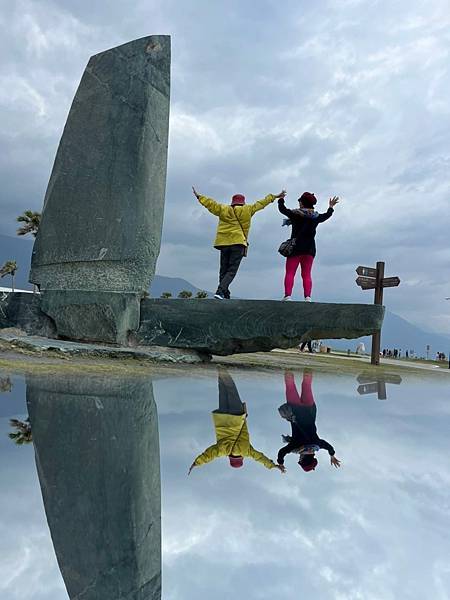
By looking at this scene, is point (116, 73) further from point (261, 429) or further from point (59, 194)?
point (261, 429)

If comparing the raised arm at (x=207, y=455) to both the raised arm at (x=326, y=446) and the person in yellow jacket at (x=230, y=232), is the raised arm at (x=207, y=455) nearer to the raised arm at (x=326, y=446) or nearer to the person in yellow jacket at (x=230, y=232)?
the raised arm at (x=326, y=446)

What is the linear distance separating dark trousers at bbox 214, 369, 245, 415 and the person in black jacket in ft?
6.62

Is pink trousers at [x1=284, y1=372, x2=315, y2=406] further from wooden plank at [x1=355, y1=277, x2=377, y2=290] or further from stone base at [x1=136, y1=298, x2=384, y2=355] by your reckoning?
wooden plank at [x1=355, y1=277, x2=377, y2=290]

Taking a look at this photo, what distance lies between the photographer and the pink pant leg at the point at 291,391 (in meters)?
4.41

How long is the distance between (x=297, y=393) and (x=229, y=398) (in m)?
0.99

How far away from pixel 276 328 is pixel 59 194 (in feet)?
11.9

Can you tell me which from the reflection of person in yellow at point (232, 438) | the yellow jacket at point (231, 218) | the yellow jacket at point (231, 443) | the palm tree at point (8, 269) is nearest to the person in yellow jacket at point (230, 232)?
the yellow jacket at point (231, 218)

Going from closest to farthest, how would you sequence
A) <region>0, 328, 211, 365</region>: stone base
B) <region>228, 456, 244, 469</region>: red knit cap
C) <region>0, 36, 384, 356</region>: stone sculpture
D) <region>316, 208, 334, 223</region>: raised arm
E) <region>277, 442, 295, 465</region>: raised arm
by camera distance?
1. <region>228, 456, 244, 469</region>: red knit cap
2. <region>277, 442, 295, 465</region>: raised arm
3. <region>0, 328, 211, 365</region>: stone base
4. <region>0, 36, 384, 356</region>: stone sculpture
5. <region>316, 208, 334, 223</region>: raised arm

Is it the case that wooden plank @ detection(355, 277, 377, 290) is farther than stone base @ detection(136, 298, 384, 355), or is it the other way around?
wooden plank @ detection(355, 277, 377, 290)

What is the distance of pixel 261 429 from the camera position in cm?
309

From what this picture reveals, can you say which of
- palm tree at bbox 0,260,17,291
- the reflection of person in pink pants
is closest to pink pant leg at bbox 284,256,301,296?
the reflection of person in pink pants

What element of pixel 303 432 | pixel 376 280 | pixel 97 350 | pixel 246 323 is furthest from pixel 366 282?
Result: pixel 303 432

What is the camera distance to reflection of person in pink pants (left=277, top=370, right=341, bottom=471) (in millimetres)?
2521

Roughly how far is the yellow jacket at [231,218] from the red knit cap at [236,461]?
514 centimetres
